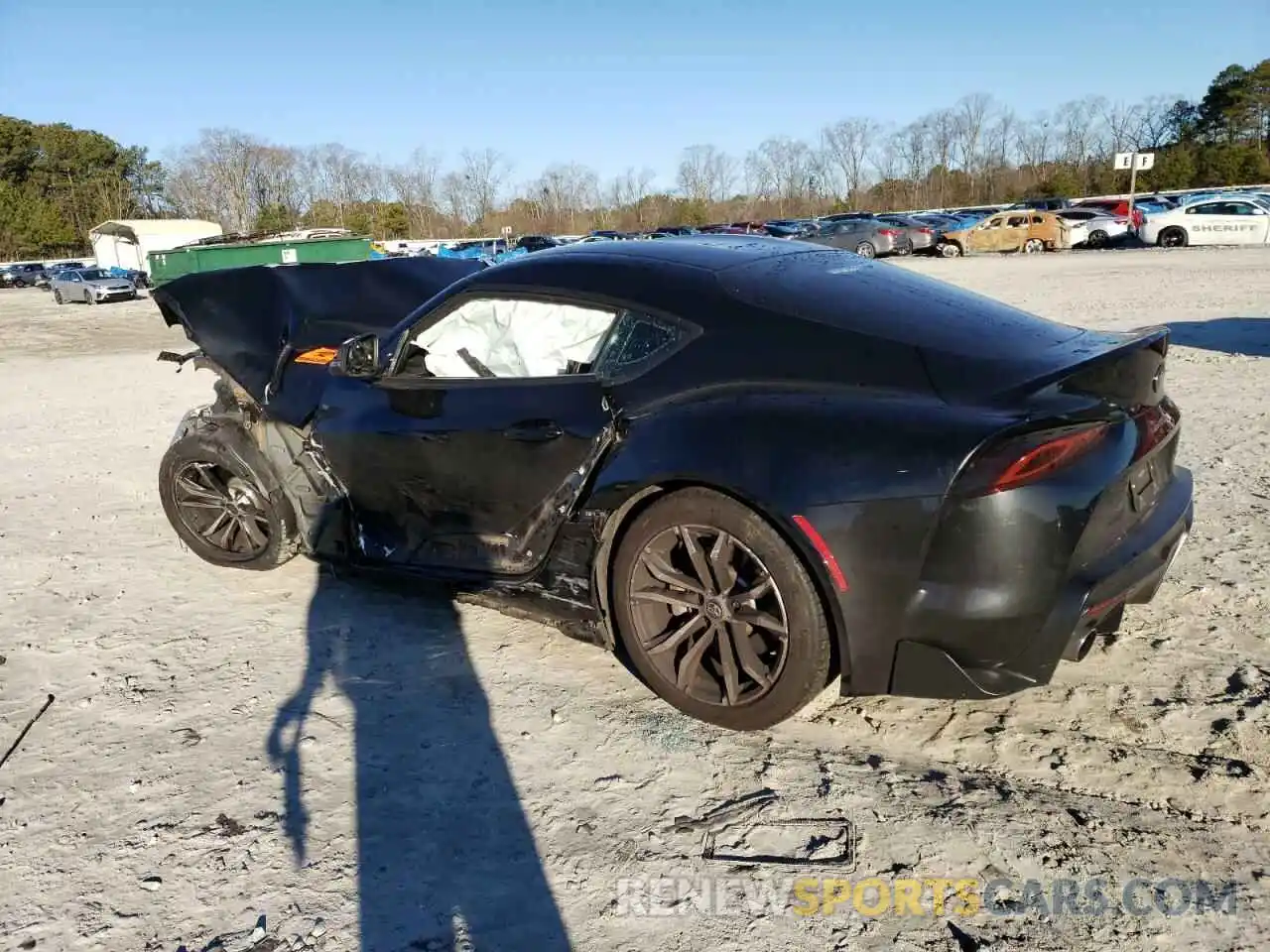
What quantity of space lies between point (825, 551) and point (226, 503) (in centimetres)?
328

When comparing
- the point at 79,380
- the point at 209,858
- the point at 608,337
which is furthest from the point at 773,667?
the point at 79,380

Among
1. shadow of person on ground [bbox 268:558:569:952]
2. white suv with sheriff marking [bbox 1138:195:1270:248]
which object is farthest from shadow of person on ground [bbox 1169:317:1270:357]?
white suv with sheriff marking [bbox 1138:195:1270:248]

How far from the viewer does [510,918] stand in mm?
2244

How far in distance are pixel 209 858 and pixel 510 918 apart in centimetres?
92

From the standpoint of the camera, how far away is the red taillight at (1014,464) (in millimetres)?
2418

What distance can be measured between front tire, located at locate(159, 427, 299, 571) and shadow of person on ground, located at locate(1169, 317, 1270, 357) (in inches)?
339

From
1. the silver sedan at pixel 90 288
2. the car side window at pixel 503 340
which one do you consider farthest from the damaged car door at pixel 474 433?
the silver sedan at pixel 90 288

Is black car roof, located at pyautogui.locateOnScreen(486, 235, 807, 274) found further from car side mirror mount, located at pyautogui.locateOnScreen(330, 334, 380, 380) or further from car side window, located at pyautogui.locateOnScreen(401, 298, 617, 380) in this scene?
car side mirror mount, located at pyautogui.locateOnScreen(330, 334, 380, 380)

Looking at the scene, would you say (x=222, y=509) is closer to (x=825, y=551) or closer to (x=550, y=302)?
(x=550, y=302)

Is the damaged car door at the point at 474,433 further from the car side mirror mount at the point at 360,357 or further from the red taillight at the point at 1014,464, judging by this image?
the red taillight at the point at 1014,464

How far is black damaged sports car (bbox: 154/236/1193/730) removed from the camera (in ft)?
8.21

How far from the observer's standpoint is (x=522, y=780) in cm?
280

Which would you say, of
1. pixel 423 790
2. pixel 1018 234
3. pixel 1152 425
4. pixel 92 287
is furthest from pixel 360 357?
pixel 92 287

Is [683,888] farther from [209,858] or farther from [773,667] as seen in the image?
[209,858]
